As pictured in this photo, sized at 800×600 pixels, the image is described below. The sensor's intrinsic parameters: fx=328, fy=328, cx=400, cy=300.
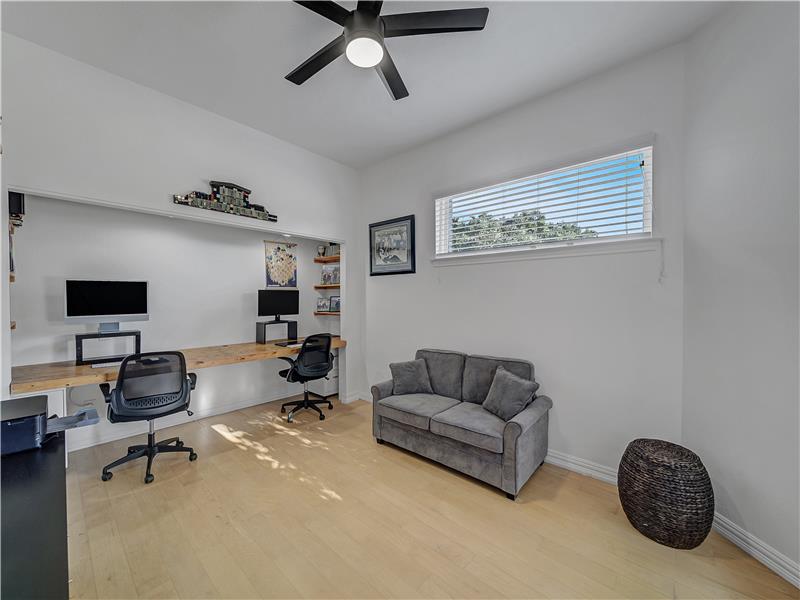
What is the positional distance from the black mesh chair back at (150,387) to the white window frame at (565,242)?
2649 mm

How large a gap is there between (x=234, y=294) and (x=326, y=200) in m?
1.64

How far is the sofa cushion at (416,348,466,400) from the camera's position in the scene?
3.19 meters

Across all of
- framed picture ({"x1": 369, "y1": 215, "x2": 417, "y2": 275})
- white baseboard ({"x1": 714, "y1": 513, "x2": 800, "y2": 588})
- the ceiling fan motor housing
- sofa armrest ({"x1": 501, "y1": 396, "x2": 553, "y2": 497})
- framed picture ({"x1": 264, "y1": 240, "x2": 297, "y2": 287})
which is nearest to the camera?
white baseboard ({"x1": 714, "y1": 513, "x2": 800, "y2": 588})

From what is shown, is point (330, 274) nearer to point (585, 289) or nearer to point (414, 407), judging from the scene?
point (414, 407)

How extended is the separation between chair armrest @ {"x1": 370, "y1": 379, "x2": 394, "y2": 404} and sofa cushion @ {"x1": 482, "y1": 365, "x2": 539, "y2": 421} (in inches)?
36.9

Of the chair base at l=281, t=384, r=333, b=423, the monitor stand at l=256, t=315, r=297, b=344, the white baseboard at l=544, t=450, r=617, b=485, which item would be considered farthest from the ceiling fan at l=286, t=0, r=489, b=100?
the chair base at l=281, t=384, r=333, b=423

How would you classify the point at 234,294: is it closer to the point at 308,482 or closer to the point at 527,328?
the point at 308,482

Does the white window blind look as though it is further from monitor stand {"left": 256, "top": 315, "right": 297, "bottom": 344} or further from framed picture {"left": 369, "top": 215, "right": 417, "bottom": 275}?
monitor stand {"left": 256, "top": 315, "right": 297, "bottom": 344}

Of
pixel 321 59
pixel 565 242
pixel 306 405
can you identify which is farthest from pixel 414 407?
pixel 321 59

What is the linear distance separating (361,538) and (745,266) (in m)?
2.71

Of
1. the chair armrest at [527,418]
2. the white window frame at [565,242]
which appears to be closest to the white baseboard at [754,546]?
the chair armrest at [527,418]

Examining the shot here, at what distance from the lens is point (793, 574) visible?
1606 millimetres

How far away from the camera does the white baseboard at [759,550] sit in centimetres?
162

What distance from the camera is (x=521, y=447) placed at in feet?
7.59
